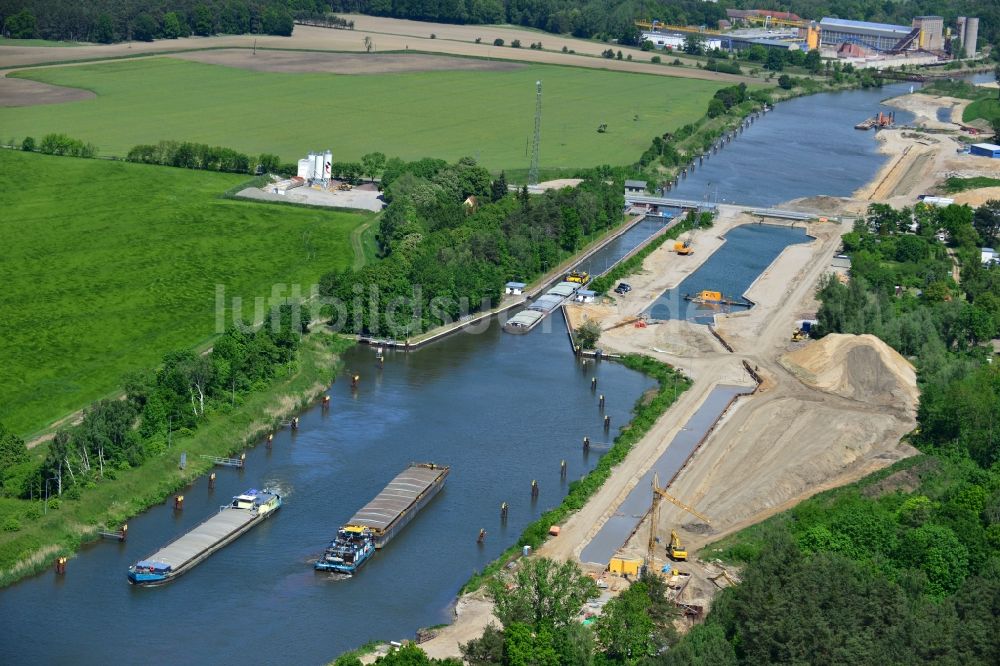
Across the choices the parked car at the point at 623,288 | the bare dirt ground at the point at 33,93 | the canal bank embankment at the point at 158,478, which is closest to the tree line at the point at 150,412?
the canal bank embankment at the point at 158,478

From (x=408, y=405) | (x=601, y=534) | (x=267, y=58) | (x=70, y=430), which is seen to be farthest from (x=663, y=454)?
(x=267, y=58)

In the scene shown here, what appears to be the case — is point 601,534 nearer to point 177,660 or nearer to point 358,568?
point 358,568

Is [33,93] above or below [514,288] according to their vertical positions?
above


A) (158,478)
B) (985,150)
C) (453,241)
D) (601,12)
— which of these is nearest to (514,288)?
(453,241)

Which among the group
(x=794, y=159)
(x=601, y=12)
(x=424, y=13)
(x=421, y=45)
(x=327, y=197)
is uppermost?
(x=601, y=12)

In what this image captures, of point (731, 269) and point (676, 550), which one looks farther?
point (731, 269)

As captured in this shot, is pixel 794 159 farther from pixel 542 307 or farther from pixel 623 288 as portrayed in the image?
pixel 542 307

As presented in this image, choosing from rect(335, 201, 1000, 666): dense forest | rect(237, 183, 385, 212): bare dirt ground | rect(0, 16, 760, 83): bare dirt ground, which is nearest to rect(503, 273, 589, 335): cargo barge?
rect(237, 183, 385, 212): bare dirt ground
